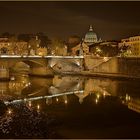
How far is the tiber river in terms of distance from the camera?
1044 cm

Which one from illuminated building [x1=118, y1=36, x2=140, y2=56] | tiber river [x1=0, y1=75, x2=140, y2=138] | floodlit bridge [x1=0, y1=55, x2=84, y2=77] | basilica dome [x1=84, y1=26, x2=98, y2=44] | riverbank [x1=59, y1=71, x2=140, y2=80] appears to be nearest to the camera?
tiber river [x1=0, y1=75, x2=140, y2=138]

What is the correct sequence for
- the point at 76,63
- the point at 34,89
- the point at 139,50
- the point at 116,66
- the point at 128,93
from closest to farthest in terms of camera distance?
1. the point at 128,93
2. the point at 34,89
3. the point at 116,66
4. the point at 76,63
5. the point at 139,50

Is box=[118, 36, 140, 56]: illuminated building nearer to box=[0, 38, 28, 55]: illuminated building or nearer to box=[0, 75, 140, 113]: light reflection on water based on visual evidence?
box=[0, 38, 28, 55]: illuminated building

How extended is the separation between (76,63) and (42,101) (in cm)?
1575

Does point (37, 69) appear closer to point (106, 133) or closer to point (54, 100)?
point (54, 100)

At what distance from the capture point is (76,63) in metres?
30.8

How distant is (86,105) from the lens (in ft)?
46.8

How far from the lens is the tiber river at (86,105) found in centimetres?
1044

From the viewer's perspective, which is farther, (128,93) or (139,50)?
(139,50)

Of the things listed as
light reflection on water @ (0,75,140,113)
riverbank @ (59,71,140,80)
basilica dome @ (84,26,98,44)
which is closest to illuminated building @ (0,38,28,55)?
riverbank @ (59,71,140,80)

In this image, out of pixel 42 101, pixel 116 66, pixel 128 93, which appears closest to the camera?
pixel 42 101

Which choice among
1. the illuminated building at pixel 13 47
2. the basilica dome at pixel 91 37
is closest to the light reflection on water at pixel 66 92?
the illuminated building at pixel 13 47

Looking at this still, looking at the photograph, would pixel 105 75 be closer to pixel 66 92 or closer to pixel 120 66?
pixel 120 66

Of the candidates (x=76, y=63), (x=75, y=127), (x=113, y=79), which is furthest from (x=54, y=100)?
(x=76, y=63)
